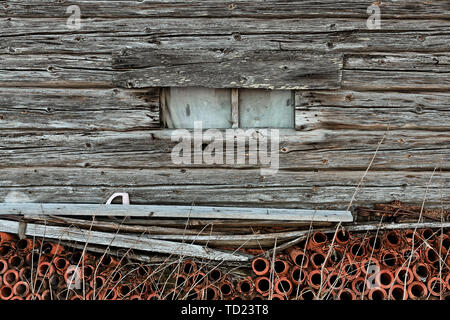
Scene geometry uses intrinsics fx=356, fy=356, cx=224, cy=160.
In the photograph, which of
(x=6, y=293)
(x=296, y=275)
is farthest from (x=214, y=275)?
(x=6, y=293)

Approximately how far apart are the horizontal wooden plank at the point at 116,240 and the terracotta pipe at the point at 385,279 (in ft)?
3.67

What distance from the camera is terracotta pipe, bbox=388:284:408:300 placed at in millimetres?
2967

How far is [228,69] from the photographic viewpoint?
129 inches

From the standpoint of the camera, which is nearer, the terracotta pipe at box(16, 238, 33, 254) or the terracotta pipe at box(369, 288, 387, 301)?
the terracotta pipe at box(369, 288, 387, 301)

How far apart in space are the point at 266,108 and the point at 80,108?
5.91ft

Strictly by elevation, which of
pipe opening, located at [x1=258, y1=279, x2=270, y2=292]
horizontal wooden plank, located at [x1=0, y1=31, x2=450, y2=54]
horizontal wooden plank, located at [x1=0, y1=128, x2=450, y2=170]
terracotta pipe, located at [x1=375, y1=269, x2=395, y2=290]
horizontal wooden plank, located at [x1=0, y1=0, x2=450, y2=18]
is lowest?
pipe opening, located at [x1=258, y1=279, x2=270, y2=292]

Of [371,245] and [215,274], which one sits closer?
[215,274]

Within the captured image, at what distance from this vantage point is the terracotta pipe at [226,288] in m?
3.18

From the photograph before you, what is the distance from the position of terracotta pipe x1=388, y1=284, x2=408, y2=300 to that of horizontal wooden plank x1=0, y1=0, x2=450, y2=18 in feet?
7.86

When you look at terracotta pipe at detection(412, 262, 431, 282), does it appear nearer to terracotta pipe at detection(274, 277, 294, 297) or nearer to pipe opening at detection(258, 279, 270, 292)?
terracotta pipe at detection(274, 277, 294, 297)

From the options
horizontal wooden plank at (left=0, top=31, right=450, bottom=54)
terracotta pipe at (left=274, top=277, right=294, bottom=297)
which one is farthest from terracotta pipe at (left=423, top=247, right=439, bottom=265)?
horizontal wooden plank at (left=0, top=31, right=450, bottom=54)

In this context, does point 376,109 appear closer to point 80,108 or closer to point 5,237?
point 80,108

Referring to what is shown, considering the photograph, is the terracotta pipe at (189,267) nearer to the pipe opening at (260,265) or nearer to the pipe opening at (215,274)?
the pipe opening at (215,274)

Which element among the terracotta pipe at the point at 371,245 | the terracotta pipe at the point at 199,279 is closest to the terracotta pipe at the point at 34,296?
the terracotta pipe at the point at 199,279
